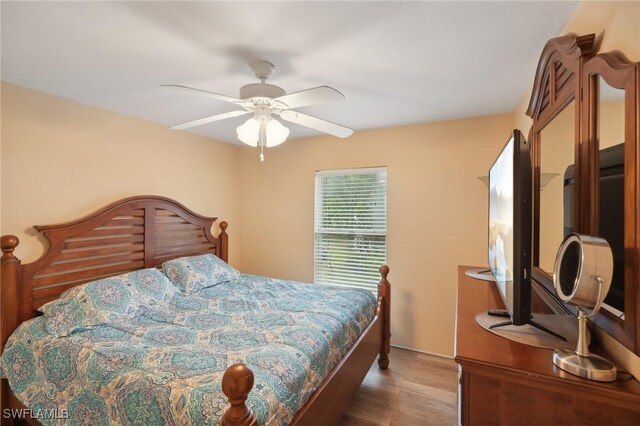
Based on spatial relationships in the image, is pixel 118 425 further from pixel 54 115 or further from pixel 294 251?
pixel 294 251

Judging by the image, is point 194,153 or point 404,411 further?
point 194,153

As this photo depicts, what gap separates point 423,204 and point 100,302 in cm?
290

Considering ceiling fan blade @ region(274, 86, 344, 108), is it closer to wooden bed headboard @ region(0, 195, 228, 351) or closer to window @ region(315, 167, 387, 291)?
window @ region(315, 167, 387, 291)

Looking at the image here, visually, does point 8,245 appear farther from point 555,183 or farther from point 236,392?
point 555,183

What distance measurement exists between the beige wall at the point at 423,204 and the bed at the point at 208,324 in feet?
1.71

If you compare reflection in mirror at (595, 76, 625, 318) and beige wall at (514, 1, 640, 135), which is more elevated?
beige wall at (514, 1, 640, 135)

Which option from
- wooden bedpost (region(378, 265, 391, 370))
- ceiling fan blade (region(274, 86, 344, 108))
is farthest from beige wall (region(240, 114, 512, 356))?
ceiling fan blade (region(274, 86, 344, 108))

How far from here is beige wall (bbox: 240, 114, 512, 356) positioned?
2795 mm

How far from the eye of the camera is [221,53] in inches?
63.7

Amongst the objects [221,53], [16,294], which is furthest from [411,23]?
[16,294]

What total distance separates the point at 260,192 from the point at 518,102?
9.74 ft

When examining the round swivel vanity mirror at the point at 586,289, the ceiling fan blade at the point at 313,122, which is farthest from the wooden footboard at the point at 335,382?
the ceiling fan blade at the point at 313,122

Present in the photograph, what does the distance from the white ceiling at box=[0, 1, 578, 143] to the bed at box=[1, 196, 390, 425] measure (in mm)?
1171

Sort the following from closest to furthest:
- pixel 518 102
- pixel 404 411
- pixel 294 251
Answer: pixel 404 411
pixel 518 102
pixel 294 251
